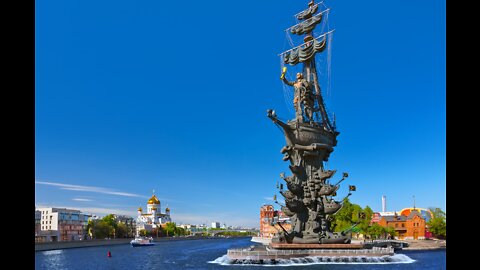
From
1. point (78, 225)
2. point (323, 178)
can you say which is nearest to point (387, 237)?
point (323, 178)

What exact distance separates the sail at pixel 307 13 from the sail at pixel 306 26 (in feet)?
3.42

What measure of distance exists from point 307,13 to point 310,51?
7790mm

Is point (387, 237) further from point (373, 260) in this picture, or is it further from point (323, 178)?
point (373, 260)

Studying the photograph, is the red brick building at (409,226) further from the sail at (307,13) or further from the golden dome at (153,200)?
the golden dome at (153,200)

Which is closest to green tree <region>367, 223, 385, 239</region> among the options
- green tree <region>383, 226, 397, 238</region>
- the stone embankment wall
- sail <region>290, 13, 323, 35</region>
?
green tree <region>383, 226, 397, 238</region>

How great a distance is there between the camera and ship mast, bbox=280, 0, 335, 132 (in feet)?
184

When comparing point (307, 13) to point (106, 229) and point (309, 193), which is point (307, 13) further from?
point (106, 229)

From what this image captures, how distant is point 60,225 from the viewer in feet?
337

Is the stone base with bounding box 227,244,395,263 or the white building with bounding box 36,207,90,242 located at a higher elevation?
the stone base with bounding box 227,244,395,263

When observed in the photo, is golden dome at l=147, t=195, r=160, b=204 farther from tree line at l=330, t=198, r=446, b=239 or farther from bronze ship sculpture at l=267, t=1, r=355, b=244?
bronze ship sculpture at l=267, t=1, r=355, b=244

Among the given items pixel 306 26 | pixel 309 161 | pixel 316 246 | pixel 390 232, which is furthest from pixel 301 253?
pixel 390 232
